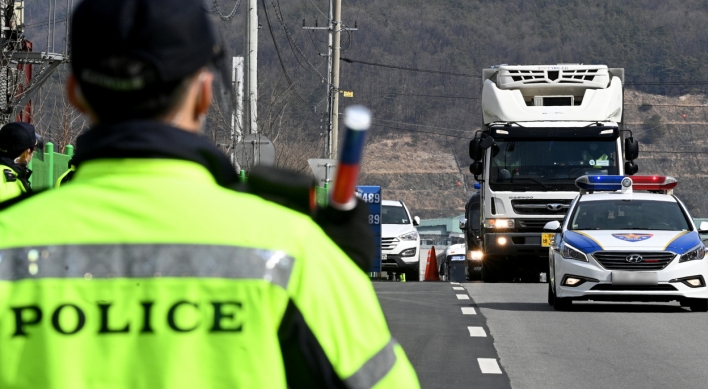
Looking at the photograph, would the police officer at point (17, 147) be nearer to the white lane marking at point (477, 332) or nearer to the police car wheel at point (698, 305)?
the white lane marking at point (477, 332)

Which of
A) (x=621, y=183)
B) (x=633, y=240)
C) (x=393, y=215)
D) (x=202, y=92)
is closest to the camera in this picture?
(x=202, y=92)

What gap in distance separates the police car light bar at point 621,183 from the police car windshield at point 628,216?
0.35m

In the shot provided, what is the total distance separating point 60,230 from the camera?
6.51 ft

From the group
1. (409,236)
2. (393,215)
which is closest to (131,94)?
(409,236)

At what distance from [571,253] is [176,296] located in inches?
572

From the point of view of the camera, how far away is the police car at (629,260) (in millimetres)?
15711

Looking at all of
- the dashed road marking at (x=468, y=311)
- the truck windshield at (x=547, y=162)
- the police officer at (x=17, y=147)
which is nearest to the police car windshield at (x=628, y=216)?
the dashed road marking at (x=468, y=311)

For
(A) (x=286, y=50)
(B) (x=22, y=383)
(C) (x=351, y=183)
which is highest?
(A) (x=286, y=50)

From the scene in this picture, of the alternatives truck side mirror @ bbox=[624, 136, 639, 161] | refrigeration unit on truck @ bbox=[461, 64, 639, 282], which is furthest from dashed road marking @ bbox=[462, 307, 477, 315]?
truck side mirror @ bbox=[624, 136, 639, 161]

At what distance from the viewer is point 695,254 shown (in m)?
16.0

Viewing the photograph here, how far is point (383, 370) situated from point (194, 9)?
639mm

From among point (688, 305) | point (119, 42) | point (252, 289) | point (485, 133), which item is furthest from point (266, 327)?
point (485, 133)

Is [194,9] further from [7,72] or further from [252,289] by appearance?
[7,72]

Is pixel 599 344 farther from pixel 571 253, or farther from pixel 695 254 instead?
pixel 695 254
